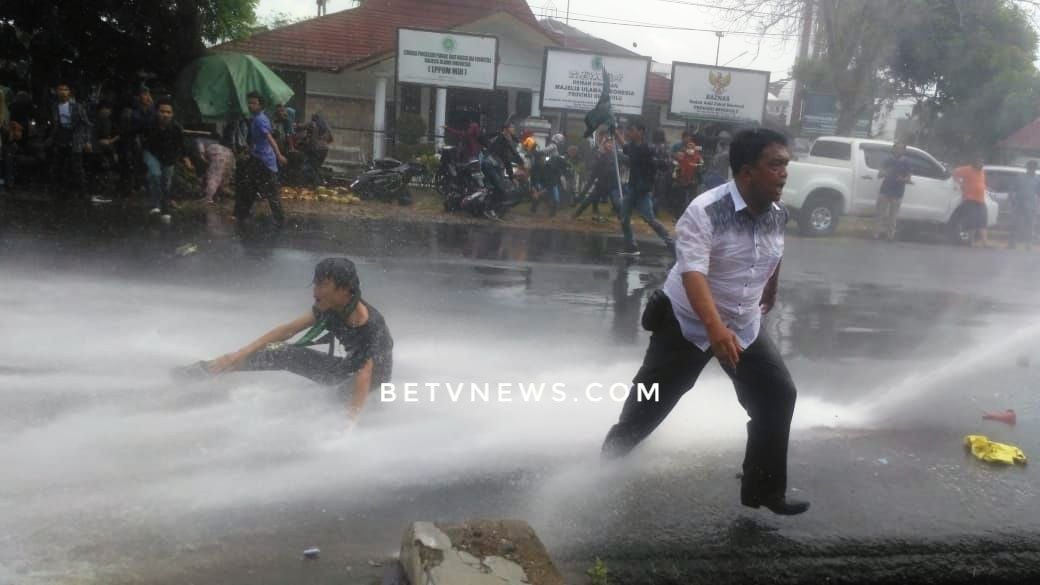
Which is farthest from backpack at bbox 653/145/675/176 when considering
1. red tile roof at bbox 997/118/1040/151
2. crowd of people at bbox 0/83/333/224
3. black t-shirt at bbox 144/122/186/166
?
red tile roof at bbox 997/118/1040/151

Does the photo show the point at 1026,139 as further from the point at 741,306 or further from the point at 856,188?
the point at 741,306

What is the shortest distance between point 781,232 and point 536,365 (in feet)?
9.23

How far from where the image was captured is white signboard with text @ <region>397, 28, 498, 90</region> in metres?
18.7

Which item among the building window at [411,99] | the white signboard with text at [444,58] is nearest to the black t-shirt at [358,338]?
the white signboard with text at [444,58]

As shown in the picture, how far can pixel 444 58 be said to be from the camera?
61.4ft

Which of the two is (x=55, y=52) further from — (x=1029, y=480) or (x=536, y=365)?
(x=1029, y=480)

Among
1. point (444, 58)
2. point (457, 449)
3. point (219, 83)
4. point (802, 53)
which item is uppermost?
point (802, 53)

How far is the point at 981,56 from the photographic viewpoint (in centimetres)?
2836

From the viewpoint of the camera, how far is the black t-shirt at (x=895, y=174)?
1675cm

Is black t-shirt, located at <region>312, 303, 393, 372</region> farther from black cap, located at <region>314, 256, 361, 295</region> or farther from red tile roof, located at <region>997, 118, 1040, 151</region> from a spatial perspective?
red tile roof, located at <region>997, 118, 1040, 151</region>

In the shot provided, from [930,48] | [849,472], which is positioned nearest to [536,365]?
[849,472]

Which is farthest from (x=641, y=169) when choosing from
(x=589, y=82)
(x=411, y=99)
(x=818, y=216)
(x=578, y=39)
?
(x=578, y=39)

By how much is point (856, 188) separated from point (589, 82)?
545 cm

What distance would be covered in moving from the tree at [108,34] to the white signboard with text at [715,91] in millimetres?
8970
